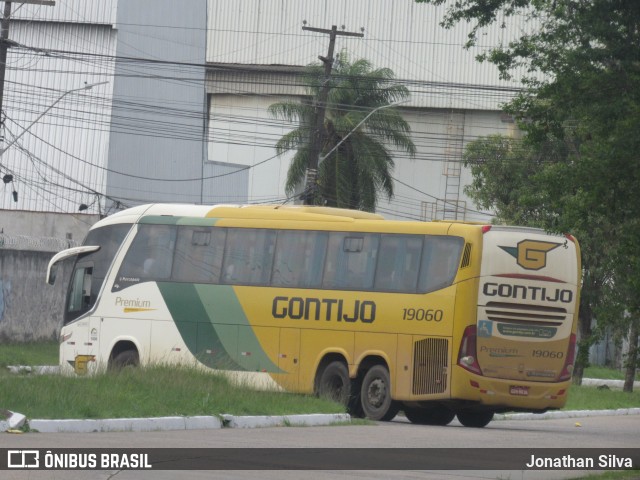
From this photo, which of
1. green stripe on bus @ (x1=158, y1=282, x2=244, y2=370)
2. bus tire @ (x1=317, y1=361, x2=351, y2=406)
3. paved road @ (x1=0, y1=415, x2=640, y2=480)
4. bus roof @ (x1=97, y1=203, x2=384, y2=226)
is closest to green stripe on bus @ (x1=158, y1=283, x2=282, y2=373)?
green stripe on bus @ (x1=158, y1=282, x2=244, y2=370)

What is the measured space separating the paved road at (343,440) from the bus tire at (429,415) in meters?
0.20

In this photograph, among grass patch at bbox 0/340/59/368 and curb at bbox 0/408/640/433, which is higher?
curb at bbox 0/408/640/433

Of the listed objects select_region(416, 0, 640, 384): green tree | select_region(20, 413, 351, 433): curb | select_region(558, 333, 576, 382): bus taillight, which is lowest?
select_region(20, 413, 351, 433): curb

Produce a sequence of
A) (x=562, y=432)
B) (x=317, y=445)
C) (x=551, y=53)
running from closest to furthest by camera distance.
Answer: (x=317, y=445)
(x=551, y=53)
(x=562, y=432)

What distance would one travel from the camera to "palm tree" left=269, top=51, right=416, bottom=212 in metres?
50.2

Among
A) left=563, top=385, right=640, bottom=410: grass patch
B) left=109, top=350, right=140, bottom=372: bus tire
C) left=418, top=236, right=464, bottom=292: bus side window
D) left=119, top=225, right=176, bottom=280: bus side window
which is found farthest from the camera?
left=563, top=385, right=640, bottom=410: grass patch

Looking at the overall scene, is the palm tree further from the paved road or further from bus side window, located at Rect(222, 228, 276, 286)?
the paved road

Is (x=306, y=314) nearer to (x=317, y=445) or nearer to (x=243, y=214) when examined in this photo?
(x=243, y=214)

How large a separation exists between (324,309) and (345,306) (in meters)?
0.43

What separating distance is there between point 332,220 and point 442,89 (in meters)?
39.6

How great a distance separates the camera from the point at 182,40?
2349 inches

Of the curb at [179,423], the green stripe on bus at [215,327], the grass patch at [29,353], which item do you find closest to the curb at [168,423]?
the curb at [179,423]

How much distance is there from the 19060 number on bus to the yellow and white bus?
2 centimetres

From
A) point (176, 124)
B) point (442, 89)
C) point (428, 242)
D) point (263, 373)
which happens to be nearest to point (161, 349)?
point (263, 373)
